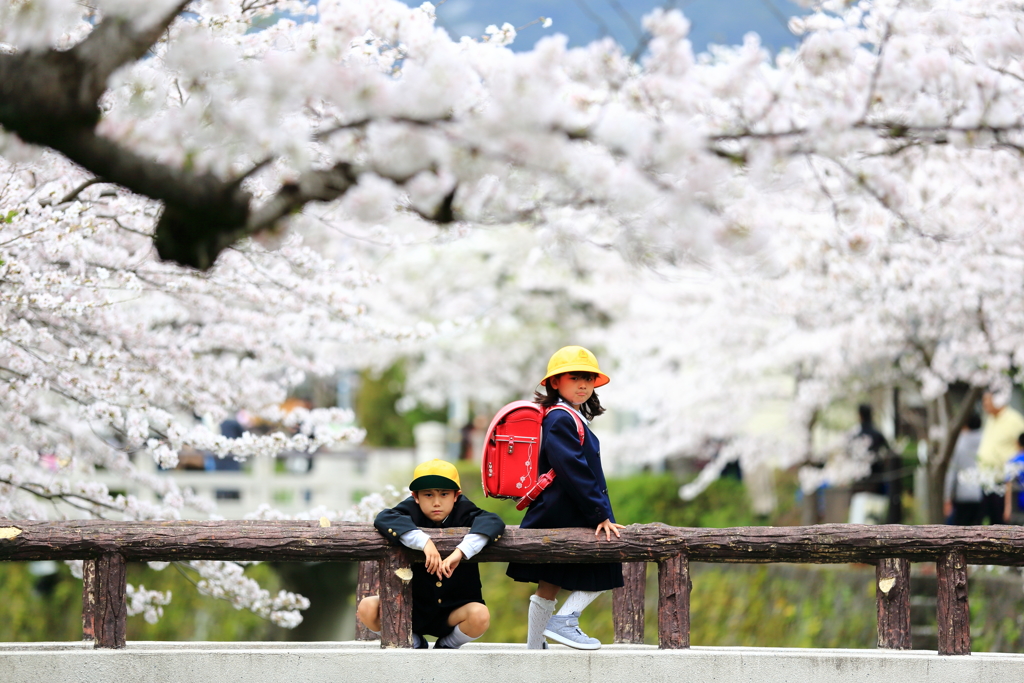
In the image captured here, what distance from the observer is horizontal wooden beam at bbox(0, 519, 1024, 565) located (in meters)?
→ 5.04

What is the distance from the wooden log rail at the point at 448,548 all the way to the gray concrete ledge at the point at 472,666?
0.54ft

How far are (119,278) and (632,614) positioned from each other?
3.70 metres

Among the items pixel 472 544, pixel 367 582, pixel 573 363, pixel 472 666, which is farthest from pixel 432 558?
pixel 367 582

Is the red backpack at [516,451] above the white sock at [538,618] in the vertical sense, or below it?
above

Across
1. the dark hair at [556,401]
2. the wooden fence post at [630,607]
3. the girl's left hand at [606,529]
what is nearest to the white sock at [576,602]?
the girl's left hand at [606,529]

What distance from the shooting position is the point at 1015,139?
6.79m

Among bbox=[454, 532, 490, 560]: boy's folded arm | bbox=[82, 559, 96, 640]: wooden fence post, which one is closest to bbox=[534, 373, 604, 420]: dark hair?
bbox=[454, 532, 490, 560]: boy's folded arm

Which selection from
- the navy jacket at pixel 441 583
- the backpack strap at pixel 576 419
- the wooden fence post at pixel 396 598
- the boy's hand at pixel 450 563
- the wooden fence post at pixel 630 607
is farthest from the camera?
the wooden fence post at pixel 630 607

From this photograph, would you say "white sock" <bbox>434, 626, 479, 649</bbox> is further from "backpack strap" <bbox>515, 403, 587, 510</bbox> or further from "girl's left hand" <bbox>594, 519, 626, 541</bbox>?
"girl's left hand" <bbox>594, 519, 626, 541</bbox>

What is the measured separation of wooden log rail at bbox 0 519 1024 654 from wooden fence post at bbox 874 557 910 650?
175mm

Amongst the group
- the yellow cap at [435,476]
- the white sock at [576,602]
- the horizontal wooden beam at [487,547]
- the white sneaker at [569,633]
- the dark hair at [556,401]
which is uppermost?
the dark hair at [556,401]

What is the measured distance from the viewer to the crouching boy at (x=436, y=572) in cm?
502

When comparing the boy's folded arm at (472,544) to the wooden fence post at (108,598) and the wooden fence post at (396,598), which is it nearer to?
the wooden fence post at (396,598)

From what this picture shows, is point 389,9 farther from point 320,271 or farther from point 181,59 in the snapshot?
point 320,271
